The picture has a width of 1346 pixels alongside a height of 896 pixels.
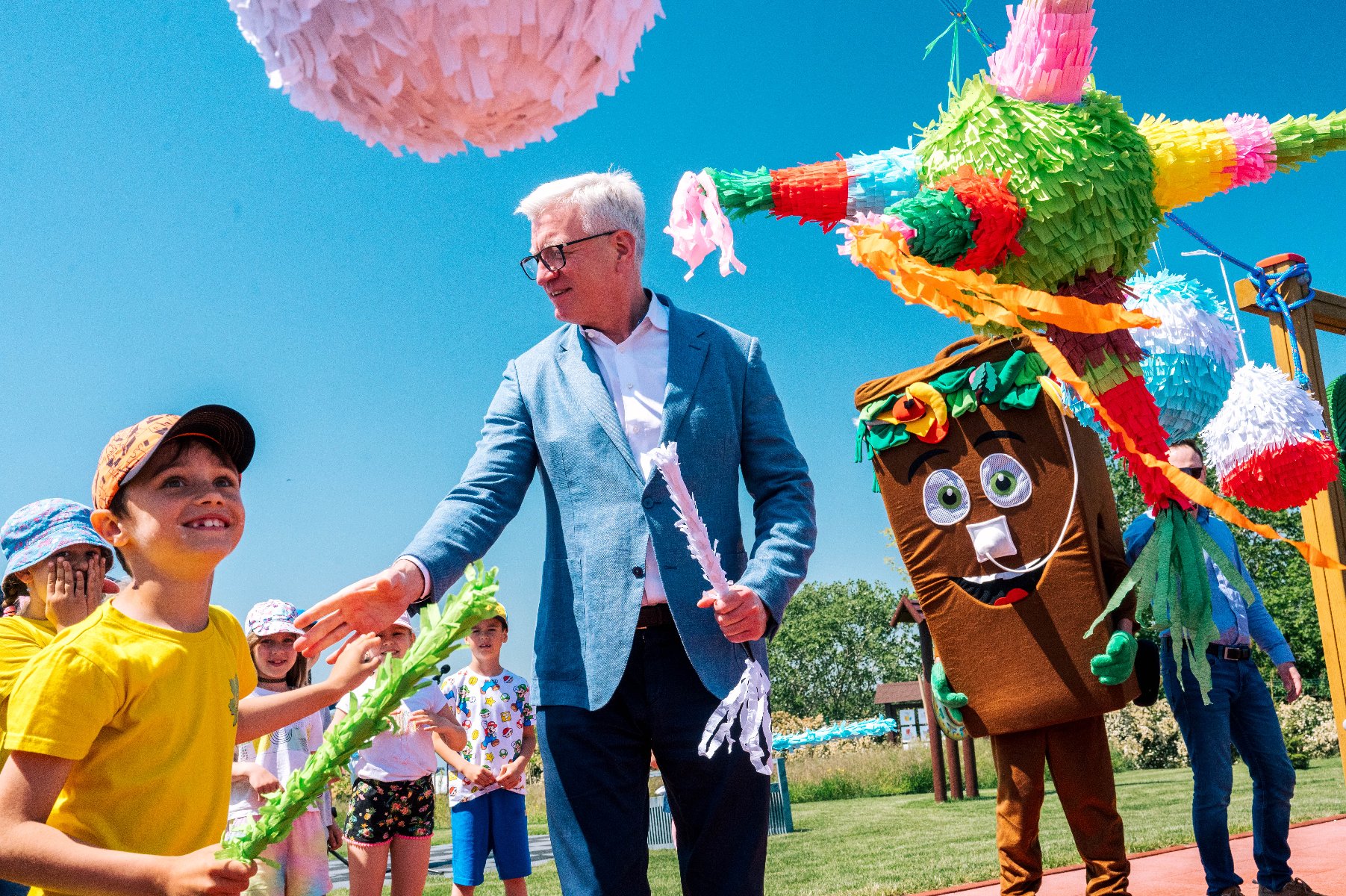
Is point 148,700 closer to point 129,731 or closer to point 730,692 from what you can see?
point 129,731

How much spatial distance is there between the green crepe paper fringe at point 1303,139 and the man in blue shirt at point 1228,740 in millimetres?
1120

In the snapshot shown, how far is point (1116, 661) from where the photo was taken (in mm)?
2803

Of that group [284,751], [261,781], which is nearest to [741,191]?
[261,781]

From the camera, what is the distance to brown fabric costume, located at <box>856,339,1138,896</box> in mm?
2922

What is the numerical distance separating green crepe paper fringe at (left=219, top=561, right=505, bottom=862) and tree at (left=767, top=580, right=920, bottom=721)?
3910cm

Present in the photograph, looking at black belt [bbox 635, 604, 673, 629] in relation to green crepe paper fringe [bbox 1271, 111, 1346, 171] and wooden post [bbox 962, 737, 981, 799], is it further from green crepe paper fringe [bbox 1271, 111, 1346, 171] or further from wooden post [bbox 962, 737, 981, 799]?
wooden post [bbox 962, 737, 981, 799]

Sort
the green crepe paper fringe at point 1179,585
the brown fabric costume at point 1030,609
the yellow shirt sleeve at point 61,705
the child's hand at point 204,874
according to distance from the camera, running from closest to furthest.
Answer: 1. the child's hand at point 204,874
2. the yellow shirt sleeve at point 61,705
3. the green crepe paper fringe at point 1179,585
4. the brown fabric costume at point 1030,609

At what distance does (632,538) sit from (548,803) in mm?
445

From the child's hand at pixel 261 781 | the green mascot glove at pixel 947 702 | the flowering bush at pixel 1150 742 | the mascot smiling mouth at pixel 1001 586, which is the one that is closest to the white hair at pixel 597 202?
the mascot smiling mouth at pixel 1001 586

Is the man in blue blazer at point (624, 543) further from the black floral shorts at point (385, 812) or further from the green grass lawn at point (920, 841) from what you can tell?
the green grass lawn at point (920, 841)

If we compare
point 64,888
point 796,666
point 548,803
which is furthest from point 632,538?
point 796,666

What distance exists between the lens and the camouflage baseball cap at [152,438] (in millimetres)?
1585

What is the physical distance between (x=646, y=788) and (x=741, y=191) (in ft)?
4.30

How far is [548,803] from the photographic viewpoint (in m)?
1.82
